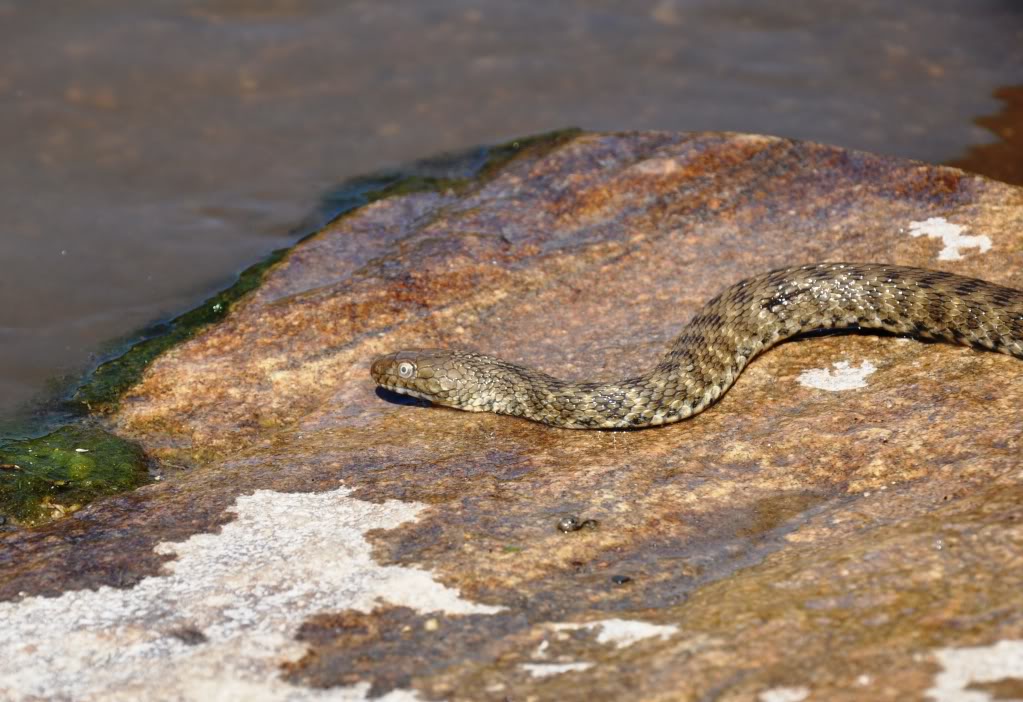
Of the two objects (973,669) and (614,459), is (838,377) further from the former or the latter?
(973,669)

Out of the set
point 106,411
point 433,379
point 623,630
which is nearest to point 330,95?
point 106,411

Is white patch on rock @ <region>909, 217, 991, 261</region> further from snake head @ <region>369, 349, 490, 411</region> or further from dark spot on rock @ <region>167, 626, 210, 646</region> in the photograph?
dark spot on rock @ <region>167, 626, 210, 646</region>

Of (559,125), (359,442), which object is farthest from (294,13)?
(359,442)

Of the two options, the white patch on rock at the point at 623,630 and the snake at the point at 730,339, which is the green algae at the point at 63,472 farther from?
the white patch on rock at the point at 623,630

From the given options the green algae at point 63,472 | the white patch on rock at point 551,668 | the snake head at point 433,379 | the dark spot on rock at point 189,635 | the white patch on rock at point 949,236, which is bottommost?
the green algae at point 63,472

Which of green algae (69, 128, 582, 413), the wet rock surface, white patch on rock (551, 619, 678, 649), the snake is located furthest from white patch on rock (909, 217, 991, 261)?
white patch on rock (551, 619, 678, 649)

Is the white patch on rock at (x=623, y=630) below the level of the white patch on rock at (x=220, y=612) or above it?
above

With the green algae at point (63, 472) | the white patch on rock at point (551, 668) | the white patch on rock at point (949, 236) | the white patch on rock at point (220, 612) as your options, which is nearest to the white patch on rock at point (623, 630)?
the white patch on rock at point (551, 668)
